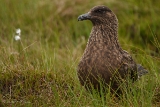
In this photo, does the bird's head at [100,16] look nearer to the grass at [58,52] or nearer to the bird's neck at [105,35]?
the bird's neck at [105,35]

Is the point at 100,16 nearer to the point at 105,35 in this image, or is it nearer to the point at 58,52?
the point at 105,35

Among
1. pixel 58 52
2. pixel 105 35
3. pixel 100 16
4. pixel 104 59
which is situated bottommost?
pixel 58 52

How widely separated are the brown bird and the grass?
12 centimetres

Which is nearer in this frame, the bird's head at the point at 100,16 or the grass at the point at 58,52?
the grass at the point at 58,52

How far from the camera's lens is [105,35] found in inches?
220

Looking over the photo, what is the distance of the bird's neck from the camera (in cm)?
551

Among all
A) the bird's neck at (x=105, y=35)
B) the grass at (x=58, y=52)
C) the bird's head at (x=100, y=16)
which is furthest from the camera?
the bird's head at (x=100, y=16)

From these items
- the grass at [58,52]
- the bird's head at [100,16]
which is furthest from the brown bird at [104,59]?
the grass at [58,52]

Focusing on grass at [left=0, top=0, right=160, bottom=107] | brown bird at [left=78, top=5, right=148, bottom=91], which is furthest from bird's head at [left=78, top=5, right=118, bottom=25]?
grass at [left=0, top=0, right=160, bottom=107]

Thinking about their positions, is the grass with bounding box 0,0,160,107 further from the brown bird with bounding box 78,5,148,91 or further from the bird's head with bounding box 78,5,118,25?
the bird's head with bounding box 78,5,118,25

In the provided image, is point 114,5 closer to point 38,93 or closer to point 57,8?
point 57,8

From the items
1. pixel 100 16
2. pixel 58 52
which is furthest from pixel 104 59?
pixel 58 52

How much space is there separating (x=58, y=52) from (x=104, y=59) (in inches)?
87.7

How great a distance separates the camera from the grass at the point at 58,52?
4.86m
